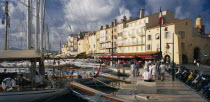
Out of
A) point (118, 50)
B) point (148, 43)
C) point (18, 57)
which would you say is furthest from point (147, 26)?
point (18, 57)

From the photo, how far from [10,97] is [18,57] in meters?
2.87

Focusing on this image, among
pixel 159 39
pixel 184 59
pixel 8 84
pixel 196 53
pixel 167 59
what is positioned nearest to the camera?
pixel 8 84

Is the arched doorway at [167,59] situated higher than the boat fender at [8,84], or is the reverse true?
the arched doorway at [167,59]

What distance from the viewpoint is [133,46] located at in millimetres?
57844

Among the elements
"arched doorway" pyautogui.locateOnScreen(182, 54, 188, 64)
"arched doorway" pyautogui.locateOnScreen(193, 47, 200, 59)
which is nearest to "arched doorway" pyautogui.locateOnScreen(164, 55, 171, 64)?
"arched doorway" pyautogui.locateOnScreen(182, 54, 188, 64)

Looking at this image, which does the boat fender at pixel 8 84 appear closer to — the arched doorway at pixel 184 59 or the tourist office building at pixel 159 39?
the tourist office building at pixel 159 39

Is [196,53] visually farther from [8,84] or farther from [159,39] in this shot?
[8,84]

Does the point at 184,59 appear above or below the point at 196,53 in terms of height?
below

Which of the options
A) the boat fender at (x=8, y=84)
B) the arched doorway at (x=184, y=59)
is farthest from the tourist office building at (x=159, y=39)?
the boat fender at (x=8, y=84)

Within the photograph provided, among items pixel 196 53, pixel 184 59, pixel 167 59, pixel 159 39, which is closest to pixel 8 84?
pixel 167 59

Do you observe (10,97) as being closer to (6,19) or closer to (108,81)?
(108,81)

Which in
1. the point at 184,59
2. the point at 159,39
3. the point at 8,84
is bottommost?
the point at 8,84

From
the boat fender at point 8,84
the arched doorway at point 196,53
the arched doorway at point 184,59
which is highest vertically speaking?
the arched doorway at point 196,53

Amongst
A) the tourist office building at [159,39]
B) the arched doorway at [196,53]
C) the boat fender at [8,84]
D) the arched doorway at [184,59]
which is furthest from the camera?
the arched doorway at [196,53]
